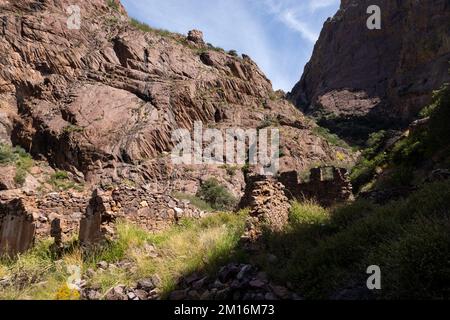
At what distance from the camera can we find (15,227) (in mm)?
10656

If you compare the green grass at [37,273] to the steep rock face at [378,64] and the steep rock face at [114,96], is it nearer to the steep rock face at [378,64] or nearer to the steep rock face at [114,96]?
the steep rock face at [114,96]

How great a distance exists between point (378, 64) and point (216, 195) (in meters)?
54.3

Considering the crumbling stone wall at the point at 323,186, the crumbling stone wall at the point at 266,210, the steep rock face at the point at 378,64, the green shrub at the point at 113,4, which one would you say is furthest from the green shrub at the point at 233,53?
the crumbling stone wall at the point at 266,210

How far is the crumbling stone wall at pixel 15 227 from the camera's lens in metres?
10.2

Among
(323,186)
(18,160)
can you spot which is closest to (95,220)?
(323,186)

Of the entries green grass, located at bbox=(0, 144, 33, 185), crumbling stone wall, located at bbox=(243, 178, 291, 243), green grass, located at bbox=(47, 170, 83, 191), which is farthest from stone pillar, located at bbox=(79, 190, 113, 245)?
green grass, located at bbox=(0, 144, 33, 185)

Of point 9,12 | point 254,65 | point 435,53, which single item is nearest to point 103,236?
point 9,12

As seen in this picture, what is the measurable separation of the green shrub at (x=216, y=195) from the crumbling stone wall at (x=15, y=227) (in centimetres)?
1462

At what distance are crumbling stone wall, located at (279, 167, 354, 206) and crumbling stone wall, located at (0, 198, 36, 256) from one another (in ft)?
25.3

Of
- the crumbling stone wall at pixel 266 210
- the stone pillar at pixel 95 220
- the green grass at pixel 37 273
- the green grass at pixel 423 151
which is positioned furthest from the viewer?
the green grass at pixel 423 151

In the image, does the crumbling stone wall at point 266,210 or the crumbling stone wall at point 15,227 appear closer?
the crumbling stone wall at point 266,210
